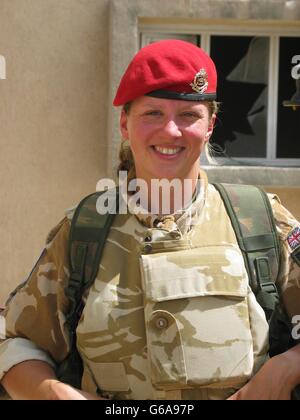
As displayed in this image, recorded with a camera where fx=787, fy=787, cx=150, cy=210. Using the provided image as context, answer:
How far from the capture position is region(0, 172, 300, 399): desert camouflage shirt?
6.35ft

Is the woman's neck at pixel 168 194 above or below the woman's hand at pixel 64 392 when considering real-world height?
above

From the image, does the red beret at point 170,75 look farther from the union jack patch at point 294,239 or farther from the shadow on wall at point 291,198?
the shadow on wall at point 291,198

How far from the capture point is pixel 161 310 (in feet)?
6.37

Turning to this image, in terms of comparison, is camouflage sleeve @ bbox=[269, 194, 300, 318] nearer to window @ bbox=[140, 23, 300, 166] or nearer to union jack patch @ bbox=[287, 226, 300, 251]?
union jack patch @ bbox=[287, 226, 300, 251]

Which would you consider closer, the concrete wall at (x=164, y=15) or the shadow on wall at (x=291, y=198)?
the concrete wall at (x=164, y=15)

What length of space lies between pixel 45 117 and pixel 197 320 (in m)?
2.41

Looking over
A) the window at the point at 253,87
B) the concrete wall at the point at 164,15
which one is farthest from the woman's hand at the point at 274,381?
the window at the point at 253,87

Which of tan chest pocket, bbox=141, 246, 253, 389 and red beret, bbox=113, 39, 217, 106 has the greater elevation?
red beret, bbox=113, 39, 217, 106

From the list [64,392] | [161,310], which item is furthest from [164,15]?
[64,392]

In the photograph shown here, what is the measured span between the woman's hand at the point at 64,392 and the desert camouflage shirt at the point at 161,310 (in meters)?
0.05

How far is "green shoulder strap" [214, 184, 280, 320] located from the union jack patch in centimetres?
3

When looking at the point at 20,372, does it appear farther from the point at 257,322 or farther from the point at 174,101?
the point at 174,101

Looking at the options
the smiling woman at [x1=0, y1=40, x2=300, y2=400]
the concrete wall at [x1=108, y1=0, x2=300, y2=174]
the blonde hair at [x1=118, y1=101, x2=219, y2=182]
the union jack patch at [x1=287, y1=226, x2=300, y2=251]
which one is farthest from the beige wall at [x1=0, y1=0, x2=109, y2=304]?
the union jack patch at [x1=287, y1=226, x2=300, y2=251]

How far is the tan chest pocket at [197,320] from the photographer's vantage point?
192 centimetres
